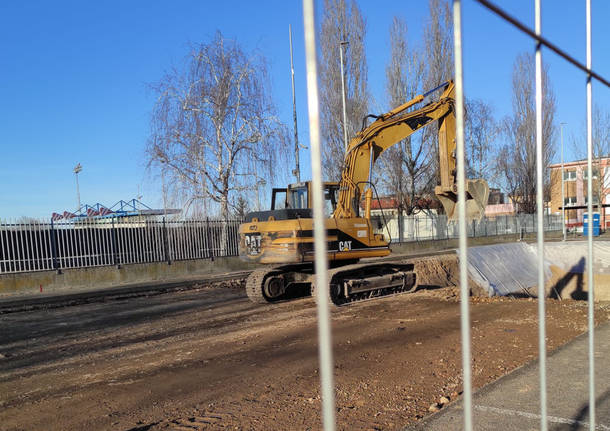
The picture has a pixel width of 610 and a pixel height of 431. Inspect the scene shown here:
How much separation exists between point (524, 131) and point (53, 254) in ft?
107

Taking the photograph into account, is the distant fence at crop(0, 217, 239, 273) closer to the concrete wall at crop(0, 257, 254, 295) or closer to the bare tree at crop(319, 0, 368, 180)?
the concrete wall at crop(0, 257, 254, 295)

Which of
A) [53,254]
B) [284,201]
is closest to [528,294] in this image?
[284,201]

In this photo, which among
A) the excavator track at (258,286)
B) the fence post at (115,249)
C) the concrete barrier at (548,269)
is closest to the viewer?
the excavator track at (258,286)

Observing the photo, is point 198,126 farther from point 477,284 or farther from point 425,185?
point 425,185

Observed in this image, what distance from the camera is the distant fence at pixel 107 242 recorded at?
1582 centimetres

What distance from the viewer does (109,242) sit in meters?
17.8

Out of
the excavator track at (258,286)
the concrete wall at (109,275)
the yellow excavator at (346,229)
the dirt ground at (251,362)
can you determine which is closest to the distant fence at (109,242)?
the concrete wall at (109,275)

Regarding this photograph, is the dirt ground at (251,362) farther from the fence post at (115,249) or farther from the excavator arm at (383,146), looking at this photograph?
the fence post at (115,249)

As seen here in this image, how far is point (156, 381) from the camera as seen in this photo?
548 centimetres

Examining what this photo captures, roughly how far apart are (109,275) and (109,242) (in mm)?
1205

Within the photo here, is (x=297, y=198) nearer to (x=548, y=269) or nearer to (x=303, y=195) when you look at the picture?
(x=303, y=195)

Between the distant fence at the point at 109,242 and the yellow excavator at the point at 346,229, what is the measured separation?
1366mm

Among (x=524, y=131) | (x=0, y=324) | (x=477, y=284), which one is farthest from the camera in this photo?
(x=524, y=131)

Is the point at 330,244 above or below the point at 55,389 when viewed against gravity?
above
